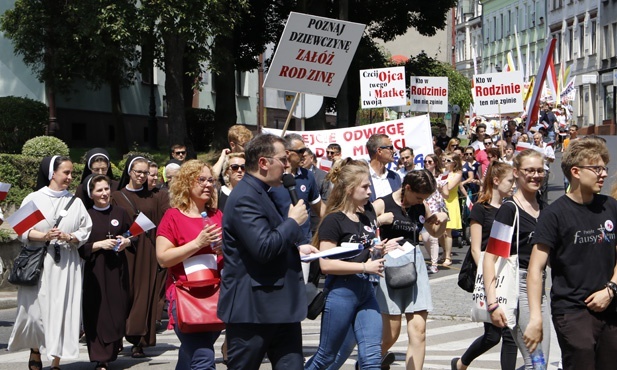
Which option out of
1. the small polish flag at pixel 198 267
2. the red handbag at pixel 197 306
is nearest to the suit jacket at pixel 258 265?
the red handbag at pixel 197 306

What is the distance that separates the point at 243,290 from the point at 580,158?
190 centimetres

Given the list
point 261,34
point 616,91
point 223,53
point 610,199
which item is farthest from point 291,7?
point 616,91

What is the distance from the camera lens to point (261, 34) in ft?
124

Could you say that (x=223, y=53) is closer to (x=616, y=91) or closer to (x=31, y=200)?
(x=31, y=200)

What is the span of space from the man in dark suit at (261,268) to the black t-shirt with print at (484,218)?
2.08 metres

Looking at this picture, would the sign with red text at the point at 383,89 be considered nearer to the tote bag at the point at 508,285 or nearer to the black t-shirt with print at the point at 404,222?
the black t-shirt with print at the point at 404,222

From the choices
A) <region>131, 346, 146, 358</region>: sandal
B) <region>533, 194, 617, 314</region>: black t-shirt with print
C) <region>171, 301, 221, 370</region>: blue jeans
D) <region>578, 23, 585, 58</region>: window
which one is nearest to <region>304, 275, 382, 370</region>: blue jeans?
<region>171, 301, 221, 370</region>: blue jeans

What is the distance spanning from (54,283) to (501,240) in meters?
3.96

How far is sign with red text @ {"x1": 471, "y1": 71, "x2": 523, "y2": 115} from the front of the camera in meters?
22.8

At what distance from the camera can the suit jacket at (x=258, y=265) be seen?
6.13 m

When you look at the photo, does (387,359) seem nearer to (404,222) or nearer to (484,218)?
(404,222)

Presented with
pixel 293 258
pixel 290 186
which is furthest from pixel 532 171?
pixel 293 258

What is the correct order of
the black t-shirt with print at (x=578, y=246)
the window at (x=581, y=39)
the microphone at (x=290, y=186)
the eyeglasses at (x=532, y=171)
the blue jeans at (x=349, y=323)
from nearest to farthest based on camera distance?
the black t-shirt with print at (x=578, y=246) → the microphone at (x=290, y=186) → the eyeglasses at (x=532, y=171) → the blue jeans at (x=349, y=323) → the window at (x=581, y=39)

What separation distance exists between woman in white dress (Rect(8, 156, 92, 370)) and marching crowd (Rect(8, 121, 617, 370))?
0.04 feet
